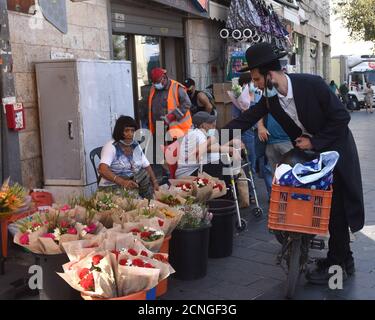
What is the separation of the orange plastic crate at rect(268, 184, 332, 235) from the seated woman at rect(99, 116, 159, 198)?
1.95 meters

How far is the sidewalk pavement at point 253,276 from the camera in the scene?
4.30 metres

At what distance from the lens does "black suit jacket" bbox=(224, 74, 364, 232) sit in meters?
4.13

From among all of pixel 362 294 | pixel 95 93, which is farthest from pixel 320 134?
pixel 95 93

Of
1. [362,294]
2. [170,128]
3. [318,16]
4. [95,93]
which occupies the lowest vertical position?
[362,294]

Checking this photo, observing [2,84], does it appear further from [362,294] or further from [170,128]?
[362,294]

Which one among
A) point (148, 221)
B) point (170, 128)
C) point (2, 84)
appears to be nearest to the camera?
point (148, 221)

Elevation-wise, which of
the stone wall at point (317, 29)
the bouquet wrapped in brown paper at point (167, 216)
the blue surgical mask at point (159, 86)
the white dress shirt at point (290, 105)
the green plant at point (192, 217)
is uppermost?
A: the stone wall at point (317, 29)

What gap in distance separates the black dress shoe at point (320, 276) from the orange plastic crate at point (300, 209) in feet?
2.53

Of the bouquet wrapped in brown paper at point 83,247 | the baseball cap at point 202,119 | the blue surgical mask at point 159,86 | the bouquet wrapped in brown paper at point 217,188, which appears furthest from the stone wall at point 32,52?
the bouquet wrapped in brown paper at point 83,247

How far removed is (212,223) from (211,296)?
996 millimetres

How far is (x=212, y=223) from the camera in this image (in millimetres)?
5176

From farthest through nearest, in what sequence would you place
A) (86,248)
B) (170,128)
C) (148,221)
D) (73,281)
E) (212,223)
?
(170,128) → (212,223) → (148,221) → (86,248) → (73,281)

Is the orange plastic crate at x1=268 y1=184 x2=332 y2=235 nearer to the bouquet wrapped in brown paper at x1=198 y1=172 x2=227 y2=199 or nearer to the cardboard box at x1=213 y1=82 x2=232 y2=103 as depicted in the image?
the bouquet wrapped in brown paper at x1=198 y1=172 x2=227 y2=199

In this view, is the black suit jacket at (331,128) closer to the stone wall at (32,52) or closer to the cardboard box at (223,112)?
the stone wall at (32,52)
